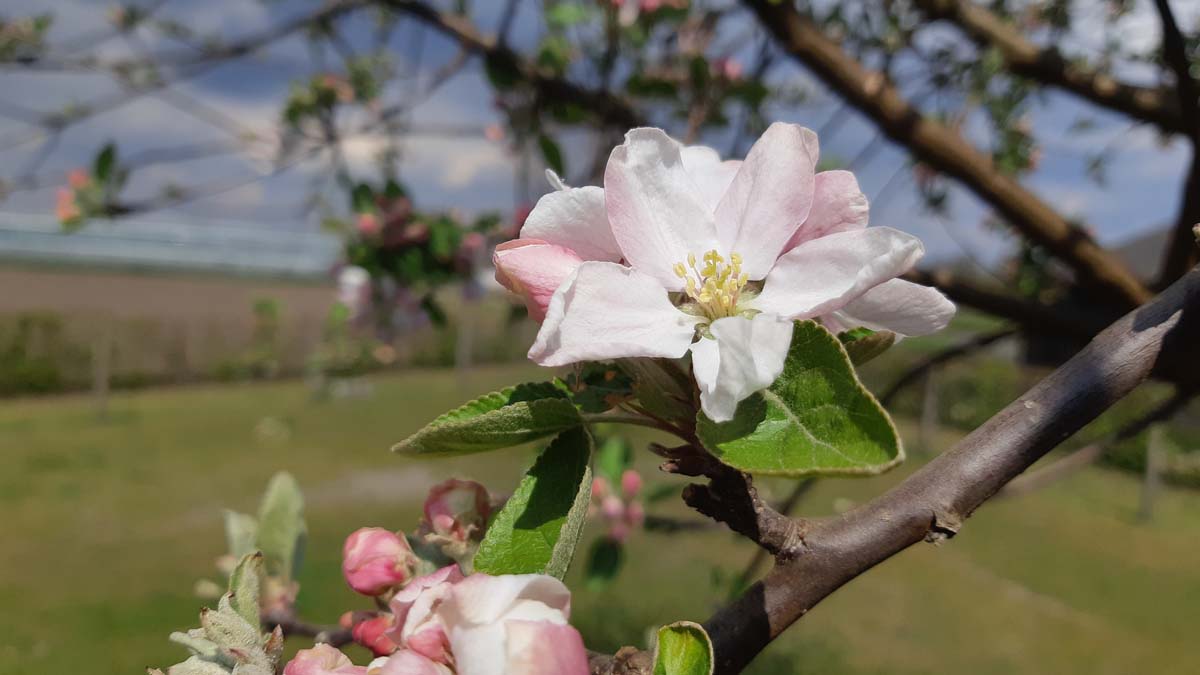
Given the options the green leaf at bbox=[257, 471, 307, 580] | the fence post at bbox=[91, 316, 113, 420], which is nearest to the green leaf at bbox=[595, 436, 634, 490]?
the green leaf at bbox=[257, 471, 307, 580]

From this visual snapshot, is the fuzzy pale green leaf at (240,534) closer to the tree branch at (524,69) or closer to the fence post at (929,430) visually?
the tree branch at (524,69)

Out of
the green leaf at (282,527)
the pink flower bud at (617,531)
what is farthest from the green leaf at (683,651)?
the pink flower bud at (617,531)

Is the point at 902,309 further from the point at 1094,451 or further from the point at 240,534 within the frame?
the point at 1094,451

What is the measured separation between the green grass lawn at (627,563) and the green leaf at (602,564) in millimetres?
469

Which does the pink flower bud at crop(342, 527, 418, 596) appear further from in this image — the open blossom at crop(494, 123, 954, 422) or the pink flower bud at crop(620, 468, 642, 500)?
the pink flower bud at crop(620, 468, 642, 500)

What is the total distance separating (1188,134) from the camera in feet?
3.40

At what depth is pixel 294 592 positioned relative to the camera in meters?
0.68

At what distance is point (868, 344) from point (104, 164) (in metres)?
1.80

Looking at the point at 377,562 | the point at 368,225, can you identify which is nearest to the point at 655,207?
the point at 377,562

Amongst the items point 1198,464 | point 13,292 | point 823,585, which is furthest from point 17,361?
point 1198,464

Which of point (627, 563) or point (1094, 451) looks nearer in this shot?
point (1094, 451)

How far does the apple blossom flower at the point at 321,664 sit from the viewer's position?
344 millimetres

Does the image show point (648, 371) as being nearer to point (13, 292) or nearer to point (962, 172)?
point (962, 172)

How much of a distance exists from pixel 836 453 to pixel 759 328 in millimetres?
60
